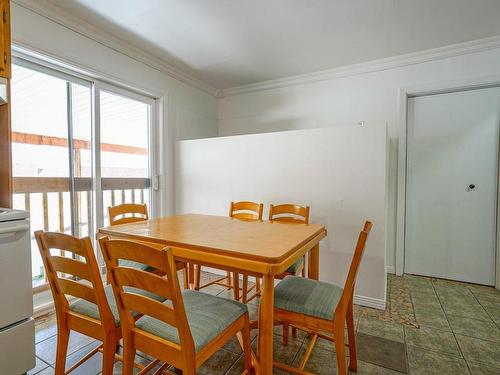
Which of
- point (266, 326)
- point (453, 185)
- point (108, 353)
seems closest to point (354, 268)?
point (266, 326)

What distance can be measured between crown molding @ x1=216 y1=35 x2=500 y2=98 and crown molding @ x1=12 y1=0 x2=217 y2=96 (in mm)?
1034

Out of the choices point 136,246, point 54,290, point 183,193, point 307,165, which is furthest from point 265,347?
point 183,193

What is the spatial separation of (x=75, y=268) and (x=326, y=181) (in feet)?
6.77

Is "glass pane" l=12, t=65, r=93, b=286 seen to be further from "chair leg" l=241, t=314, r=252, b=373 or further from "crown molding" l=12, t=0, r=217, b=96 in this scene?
"chair leg" l=241, t=314, r=252, b=373

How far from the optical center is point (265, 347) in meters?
1.15

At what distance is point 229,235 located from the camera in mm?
1563

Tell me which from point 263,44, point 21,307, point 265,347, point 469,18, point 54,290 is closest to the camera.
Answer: point 265,347

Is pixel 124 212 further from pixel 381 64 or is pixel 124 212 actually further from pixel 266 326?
pixel 381 64

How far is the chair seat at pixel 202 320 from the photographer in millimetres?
1071

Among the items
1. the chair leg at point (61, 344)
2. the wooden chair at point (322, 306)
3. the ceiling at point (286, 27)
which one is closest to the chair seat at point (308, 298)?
the wooden chair at point (322, 306)

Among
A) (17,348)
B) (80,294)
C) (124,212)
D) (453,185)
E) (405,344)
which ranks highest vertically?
(453,185)

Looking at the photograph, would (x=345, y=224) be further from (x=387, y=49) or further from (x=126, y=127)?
(x=126, y=127)

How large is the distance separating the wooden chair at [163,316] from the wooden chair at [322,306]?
Result: 27 centimetres

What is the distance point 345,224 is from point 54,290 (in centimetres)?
219
